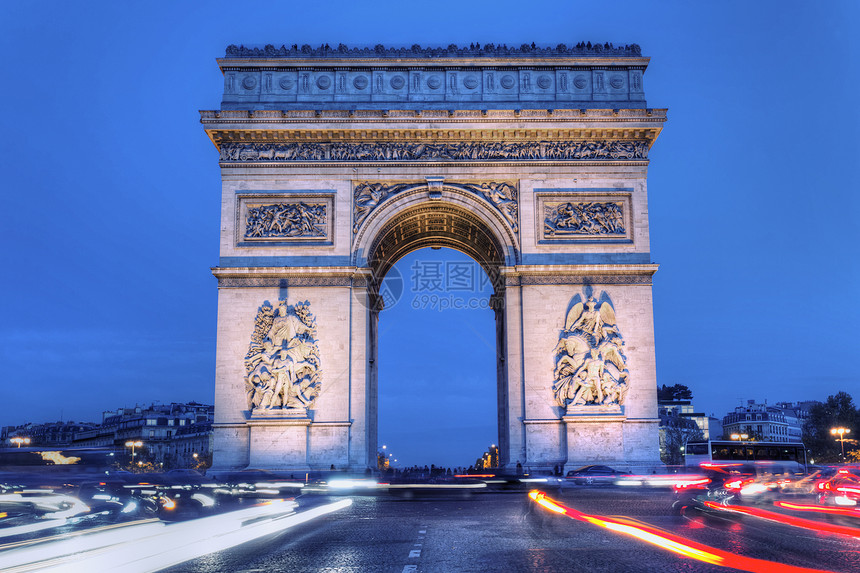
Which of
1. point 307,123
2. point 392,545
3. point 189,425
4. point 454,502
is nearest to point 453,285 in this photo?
point 307,123

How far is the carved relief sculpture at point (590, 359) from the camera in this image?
28.4 metres

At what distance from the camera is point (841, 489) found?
738 inches

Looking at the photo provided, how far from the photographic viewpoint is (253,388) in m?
28.4

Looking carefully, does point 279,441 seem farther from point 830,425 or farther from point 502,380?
point 830,425

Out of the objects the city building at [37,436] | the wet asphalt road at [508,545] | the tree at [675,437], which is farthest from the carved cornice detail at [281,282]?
the tree at [675,437]

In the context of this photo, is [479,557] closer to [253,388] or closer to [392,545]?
[392,545]

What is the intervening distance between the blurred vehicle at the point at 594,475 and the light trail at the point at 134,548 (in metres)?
16.3

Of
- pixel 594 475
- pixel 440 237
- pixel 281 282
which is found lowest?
pixel 594 475

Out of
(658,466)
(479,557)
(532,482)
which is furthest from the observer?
(658,466)

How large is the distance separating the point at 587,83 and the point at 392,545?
2394 cm

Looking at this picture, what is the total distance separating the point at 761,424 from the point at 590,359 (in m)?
95.6

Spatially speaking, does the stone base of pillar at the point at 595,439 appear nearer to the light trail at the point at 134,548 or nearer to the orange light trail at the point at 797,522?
the orange light trail at the point at 797,522

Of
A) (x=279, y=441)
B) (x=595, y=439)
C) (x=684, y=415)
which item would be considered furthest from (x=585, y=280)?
(x=684, y=415)

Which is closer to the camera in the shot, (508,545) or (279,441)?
(508,545)
